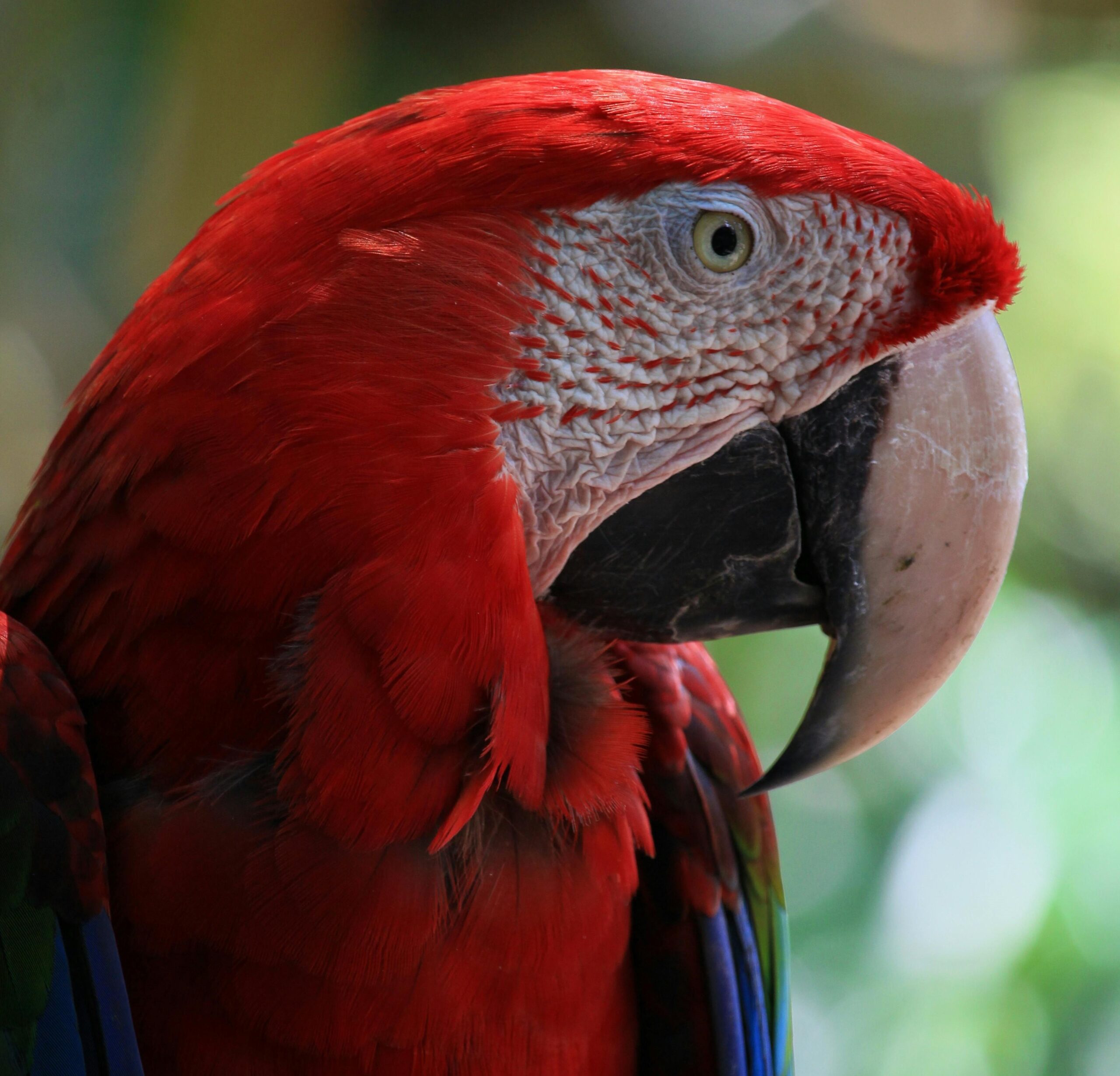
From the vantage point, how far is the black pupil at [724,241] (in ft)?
2.47

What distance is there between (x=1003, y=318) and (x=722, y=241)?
5.50 feet

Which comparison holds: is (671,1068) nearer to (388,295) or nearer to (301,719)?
(301,719)

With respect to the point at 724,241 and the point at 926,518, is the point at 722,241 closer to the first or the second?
the point at 724,241

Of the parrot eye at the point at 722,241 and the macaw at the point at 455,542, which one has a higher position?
the parrot eye at the point at 722,241

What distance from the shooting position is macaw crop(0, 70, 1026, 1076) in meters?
0.69

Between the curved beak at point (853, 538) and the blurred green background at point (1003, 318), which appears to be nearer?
the curved beak at point (853, 538)

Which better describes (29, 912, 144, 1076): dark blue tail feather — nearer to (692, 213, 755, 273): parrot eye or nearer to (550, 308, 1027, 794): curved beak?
(550, 308, 1027, 794): curved beak

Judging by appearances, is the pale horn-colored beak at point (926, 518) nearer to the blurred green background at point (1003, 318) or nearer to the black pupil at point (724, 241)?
the black pupil at point (724, 241)

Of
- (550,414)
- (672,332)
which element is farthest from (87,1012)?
(672,332)

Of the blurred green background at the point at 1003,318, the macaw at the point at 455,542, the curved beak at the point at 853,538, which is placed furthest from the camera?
the blurred green background at the point at 1003,318

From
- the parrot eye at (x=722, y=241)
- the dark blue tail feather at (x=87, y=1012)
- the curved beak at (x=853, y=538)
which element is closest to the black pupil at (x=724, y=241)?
the parrot eye at (x=722, y=241)

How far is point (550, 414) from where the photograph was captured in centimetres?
76

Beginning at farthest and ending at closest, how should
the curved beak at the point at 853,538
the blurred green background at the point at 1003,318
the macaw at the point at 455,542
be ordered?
the blurred green background at the point at 1003,318 → the curved beak at the point at 853,538 → the macaw at the point at 455,542

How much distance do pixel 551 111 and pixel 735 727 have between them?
0.61 meters
